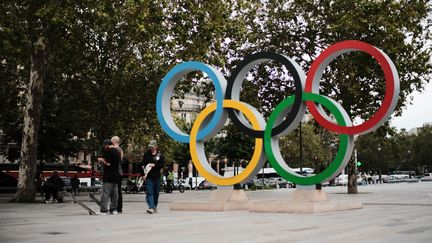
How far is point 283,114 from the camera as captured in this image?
16.8 meters

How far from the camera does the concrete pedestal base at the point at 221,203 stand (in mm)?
16375

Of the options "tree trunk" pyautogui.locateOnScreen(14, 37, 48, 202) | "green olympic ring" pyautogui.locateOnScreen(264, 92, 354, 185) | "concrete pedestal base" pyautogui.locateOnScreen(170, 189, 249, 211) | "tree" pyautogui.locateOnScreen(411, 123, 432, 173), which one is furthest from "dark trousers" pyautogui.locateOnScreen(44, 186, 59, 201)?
"tree" pyautogui.locateOnScreen(411, 123, 432, 173)

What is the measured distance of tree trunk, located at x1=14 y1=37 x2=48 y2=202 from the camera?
24125 millimetres

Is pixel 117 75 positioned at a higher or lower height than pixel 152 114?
higher

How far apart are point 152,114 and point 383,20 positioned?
14.8 meters

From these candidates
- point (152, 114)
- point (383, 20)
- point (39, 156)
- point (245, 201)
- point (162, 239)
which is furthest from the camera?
point (39, 156)

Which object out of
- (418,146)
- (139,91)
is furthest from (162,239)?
(418,146)

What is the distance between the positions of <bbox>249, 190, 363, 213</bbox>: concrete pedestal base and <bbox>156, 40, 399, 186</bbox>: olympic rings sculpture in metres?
0.37

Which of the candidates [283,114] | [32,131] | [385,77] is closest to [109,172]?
[283,114]

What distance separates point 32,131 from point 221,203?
11.4 m

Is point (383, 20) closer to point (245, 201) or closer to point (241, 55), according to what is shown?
point (241, 55)

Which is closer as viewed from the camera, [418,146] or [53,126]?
[53,126]

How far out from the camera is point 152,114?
35.3 metres

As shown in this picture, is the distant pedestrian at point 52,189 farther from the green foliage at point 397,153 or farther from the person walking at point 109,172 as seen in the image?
the green foliage at point 397,153
